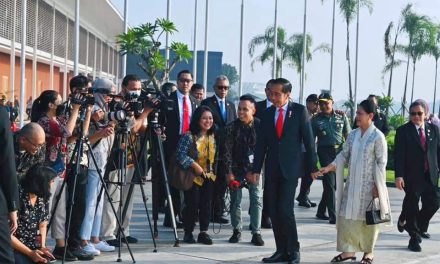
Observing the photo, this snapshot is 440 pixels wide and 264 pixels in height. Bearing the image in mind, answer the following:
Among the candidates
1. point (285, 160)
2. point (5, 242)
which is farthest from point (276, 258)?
point (5, 242)

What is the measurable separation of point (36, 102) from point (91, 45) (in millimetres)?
51248

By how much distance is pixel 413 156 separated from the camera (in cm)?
1016

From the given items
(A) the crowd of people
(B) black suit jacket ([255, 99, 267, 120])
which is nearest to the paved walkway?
(A) the crowd of people

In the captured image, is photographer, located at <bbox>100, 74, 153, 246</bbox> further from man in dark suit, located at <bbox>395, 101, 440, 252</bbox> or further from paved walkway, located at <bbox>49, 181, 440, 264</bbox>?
man in dark suit, located at <bbox>395, 101, 440, 252</bbox>

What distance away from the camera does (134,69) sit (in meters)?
93.4

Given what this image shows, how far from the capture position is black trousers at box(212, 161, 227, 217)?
33.7 ft

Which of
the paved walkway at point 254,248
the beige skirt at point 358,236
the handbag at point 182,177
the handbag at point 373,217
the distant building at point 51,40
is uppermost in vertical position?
the distant building at point 51,40

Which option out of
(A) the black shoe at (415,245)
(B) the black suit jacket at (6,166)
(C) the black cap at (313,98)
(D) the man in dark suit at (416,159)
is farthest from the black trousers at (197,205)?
(B) the black suit jacket at (6,166)

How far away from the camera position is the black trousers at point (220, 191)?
10.3 meters

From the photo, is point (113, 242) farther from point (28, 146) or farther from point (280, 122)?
point (28, 146)

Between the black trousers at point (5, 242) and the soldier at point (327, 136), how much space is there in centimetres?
774

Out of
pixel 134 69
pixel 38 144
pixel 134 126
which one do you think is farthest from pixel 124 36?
pixel 134 69

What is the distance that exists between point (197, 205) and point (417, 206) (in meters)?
2.73

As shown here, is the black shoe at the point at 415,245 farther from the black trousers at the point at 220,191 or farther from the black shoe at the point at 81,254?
the black shoe at the point at 81,254
